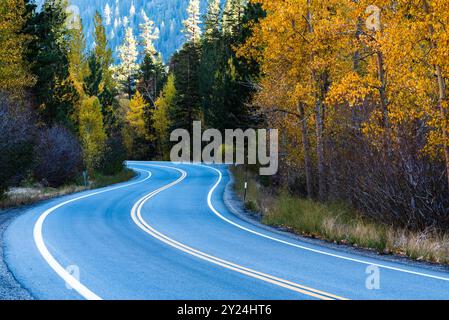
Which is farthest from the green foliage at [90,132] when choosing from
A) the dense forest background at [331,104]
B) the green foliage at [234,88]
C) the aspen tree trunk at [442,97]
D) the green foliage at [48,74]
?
the aspen tree trunk at [442,97]

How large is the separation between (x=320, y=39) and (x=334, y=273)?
10.6 meters

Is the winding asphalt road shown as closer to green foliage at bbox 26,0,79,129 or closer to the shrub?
→ the shrub

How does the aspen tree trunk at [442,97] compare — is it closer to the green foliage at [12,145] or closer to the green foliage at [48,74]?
the green foliage at [12,145]

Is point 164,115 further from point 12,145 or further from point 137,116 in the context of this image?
point 12,145

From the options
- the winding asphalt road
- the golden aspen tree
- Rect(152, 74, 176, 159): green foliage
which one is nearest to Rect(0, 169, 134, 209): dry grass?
the winding asphalt road

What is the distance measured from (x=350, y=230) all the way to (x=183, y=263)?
5581mm

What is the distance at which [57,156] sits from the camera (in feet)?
94.7

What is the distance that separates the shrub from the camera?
91.6 feet

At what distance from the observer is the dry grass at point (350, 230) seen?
35.8 ft

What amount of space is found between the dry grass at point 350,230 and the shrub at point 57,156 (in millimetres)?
14957

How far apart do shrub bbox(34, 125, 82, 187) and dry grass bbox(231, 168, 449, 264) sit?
1496 cm

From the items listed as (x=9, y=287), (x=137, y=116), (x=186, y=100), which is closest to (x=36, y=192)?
(x=9, y=287)
